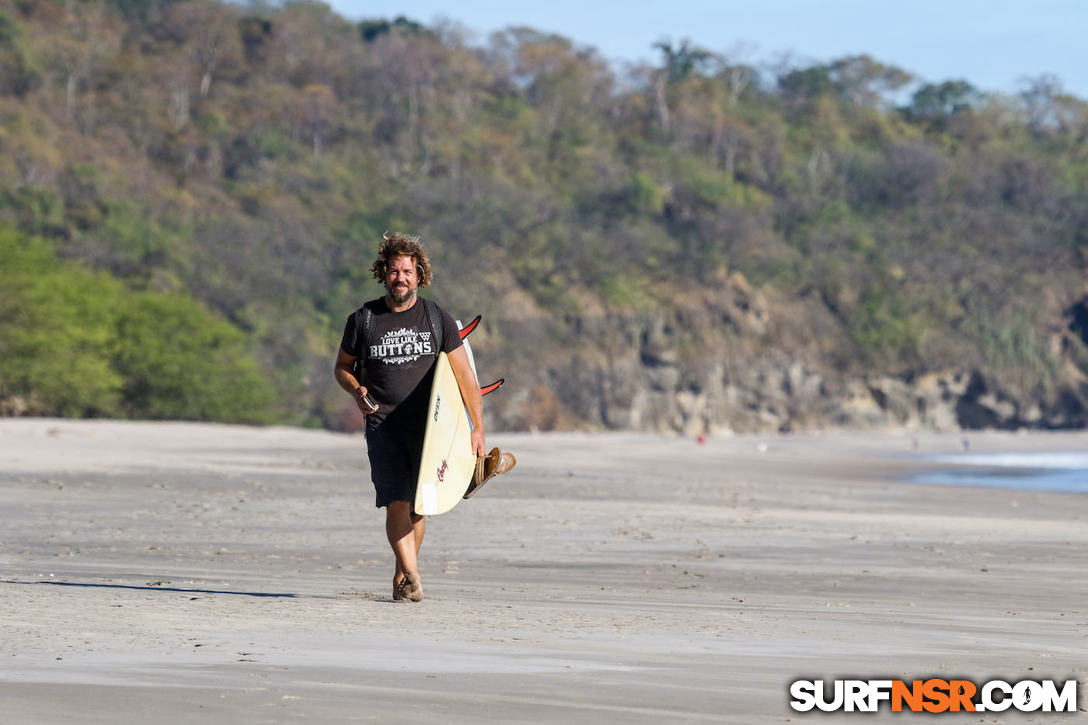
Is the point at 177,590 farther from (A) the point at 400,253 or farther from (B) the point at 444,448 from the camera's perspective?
(A) the point at 400,253

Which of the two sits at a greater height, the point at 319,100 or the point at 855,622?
the point at 319,100

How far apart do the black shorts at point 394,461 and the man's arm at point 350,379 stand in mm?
111

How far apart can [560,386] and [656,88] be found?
1347 inches

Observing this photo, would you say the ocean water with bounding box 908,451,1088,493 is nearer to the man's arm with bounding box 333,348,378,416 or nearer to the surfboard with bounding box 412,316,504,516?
the surfboard with bounding box 412,316,504,516

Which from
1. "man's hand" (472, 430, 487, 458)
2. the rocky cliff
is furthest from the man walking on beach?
the rocky cliff

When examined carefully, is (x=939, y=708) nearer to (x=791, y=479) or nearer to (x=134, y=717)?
(x=134, y=717)

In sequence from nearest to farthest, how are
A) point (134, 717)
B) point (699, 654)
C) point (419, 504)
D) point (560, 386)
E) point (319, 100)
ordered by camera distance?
point (134, 717), point (699, 654), point (419, 504), point (560, 386), point (319, 100)

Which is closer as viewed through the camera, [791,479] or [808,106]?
[791,479]

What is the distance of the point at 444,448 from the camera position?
653 cm

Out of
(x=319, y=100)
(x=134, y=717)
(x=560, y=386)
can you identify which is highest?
(x=319, y=100)

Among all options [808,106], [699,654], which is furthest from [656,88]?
[699,654]

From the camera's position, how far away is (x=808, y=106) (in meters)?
89.6

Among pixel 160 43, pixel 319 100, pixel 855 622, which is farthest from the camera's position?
pixel 160 43

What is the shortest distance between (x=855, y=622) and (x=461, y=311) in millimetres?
49640
